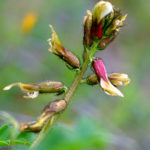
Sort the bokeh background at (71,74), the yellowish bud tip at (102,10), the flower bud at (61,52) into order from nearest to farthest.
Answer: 1. the yellowish bud tip at (102,10)
2. the flower bud at (61,52)
3. the bokeh background at (71,74)

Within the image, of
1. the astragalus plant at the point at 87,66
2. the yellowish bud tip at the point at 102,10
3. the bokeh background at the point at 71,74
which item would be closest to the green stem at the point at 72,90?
the astragalus plant at the point at 87,66

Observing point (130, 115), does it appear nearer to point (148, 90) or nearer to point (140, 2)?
point (148, 90)

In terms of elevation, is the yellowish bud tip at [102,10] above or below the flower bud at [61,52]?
above

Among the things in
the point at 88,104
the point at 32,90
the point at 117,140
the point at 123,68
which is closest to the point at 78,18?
the point at 123,68

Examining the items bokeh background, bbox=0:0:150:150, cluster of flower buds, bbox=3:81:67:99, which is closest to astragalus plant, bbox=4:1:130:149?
cluster of flower buds, bbox=3:81:67:99

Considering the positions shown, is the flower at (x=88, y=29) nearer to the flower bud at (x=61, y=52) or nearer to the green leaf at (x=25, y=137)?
the flower bud at (x=61, y=52)

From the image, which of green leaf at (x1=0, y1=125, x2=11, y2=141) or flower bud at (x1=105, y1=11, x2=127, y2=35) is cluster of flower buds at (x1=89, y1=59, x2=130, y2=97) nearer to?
flower bud at (x1=105, y1=11, x2=127, y2=35)

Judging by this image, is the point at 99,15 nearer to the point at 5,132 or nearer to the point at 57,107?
the point at 57,107
